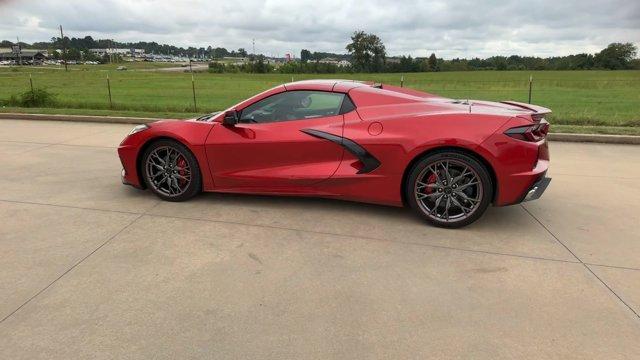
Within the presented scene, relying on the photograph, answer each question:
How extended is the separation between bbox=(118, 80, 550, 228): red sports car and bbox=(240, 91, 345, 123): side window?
1 cm

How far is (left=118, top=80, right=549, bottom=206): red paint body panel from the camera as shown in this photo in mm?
4324

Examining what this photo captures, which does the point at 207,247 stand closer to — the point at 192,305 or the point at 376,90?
the point at 192,305

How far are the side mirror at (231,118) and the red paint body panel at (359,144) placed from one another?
63 millimetres

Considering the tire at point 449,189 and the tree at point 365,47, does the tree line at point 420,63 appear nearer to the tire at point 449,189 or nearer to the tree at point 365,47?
the tree at point 365,47

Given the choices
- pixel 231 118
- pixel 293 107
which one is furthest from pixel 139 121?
pixel 293 107

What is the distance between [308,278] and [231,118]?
210 centimetres

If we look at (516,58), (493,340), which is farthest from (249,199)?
(516,58)

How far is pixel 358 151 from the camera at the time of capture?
15.2ft

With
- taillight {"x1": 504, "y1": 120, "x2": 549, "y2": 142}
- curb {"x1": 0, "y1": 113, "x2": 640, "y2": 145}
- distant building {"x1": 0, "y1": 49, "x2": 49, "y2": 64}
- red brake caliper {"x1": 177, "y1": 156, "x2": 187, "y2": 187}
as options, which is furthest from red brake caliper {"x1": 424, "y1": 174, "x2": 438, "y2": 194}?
distant building {"x1": 0, "y1": 49, "x2": 49, "y2": 64}

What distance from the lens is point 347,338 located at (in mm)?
2824

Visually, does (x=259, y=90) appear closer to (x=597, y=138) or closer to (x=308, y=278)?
(x=597, y=138)

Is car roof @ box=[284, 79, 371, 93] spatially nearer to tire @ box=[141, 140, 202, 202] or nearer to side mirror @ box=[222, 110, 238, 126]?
side mirror @ box=[222, 110, 238, 126]

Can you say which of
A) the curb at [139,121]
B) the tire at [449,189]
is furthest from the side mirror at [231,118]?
the curb at [139,121]

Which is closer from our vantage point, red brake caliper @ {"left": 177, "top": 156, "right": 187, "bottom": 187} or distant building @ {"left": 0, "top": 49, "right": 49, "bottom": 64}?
red brake caliper @ {"left": 177, "top": 156, "right": 187, "bottom": 187}
